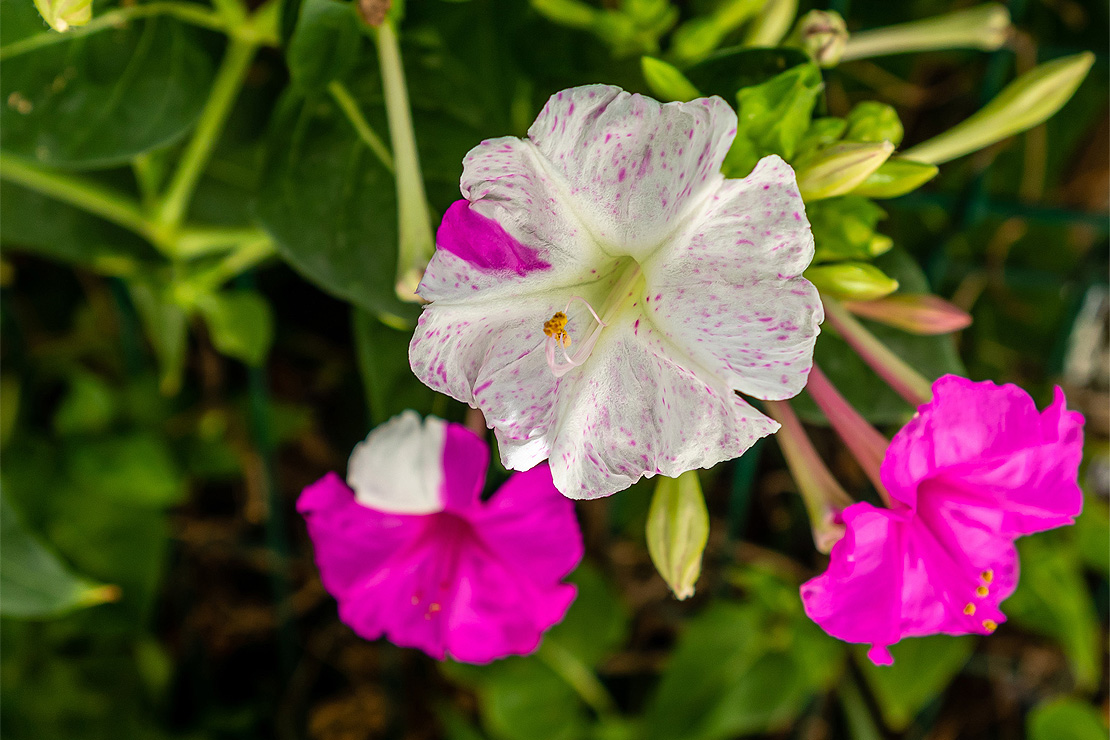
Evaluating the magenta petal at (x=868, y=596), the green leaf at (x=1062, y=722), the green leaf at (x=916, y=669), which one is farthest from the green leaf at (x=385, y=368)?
the green leaf at (x=1062, y=722)

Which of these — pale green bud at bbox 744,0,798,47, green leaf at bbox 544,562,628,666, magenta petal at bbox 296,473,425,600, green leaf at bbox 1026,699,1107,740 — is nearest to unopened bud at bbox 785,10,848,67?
pale green bud at bbox 744,0,798,47

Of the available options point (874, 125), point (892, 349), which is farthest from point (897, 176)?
point (892, 349)

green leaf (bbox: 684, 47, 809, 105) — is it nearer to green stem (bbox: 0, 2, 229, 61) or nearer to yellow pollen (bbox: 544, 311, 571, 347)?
yellow pollen (bbox: 544, 311, 571, 347)

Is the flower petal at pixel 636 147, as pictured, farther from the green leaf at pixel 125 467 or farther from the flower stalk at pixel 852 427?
the green leaf at pixel 125 467

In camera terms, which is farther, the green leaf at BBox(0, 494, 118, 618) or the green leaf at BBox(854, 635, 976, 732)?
the green leaf at BBox(854, 635, 976, 732)

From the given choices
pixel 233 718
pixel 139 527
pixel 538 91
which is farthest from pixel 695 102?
pixel 233 718

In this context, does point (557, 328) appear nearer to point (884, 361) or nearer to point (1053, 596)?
point (884, 361)

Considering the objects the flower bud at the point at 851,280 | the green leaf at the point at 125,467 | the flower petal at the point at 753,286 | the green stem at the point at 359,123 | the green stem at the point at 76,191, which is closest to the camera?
the flower petal at the point at 753,286
